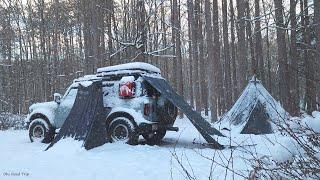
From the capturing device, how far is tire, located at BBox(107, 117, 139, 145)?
1110 centimetres

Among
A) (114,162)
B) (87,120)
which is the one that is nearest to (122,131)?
(87,120)

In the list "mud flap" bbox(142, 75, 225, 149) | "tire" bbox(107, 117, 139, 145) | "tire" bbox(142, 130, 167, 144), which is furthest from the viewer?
"tire" bbox(142, 130, 167, 144)

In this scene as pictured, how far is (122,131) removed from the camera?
445 inches

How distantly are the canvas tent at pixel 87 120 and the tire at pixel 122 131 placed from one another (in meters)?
0.34

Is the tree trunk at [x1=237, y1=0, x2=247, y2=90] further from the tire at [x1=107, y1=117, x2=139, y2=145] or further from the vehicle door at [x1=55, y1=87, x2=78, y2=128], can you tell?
the tire at [x1=107, y1=117, x2=139, y2=145]

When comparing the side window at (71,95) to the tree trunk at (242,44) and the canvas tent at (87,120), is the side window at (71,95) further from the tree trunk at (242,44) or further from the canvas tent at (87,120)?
the tree trunk at (242,44)

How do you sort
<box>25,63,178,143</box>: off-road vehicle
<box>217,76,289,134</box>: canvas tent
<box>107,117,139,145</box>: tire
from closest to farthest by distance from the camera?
<box>107,117,139,145</box>: tire, <box>25,63,178,143</box>: off-road vehicle, <box>217,76,289,134</box>: canvas tent

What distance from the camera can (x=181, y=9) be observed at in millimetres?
37500


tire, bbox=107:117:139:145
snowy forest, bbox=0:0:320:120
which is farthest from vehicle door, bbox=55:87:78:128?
snowy forest, bbox=0:0:320:120

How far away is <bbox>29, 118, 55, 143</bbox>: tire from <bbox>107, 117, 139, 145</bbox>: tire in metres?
2.29

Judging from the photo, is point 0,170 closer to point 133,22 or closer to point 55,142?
point 55,142

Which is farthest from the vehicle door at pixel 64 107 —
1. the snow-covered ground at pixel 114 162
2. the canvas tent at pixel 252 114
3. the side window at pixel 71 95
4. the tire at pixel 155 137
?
the canvas tent at pixel 252 114

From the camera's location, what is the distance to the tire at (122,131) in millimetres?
11102

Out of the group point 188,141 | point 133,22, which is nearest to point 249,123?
point 188,141
